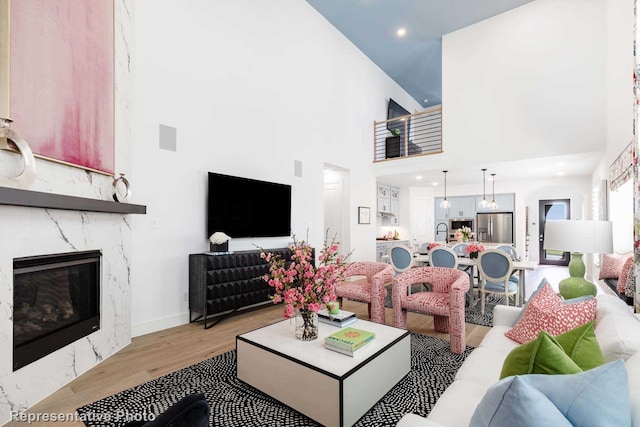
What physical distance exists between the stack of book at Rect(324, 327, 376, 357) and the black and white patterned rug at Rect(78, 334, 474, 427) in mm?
330

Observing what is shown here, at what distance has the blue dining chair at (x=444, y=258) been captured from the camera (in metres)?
4.39

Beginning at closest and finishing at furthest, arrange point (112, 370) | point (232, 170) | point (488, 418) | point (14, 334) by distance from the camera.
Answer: point (488, 418) → point (14, 334) → point (112, 370) → point (232, 170)

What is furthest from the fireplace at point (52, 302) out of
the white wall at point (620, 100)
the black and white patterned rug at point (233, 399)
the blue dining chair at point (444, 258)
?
the white wall at point (620, 100)

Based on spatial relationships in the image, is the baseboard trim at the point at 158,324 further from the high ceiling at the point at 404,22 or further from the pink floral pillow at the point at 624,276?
the high ceiling at the point at 404,22

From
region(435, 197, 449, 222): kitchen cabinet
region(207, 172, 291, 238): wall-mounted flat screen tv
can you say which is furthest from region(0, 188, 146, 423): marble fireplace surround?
region(435, 197, 449, 222): kitchen cabinet

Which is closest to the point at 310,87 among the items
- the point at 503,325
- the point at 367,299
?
the point at 367,299

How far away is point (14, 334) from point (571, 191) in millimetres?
10290

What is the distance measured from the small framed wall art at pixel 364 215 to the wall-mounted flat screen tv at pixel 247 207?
2398 millimetres

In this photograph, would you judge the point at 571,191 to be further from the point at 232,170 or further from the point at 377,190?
the point at 232,170

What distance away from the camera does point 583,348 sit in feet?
3.77

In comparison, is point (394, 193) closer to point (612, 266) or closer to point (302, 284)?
point (612, 266)

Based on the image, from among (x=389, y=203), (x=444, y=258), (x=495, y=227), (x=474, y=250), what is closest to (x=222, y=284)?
(x=444, y=258)

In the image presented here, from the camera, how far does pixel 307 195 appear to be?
555cm

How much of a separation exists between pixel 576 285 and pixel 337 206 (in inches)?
187
